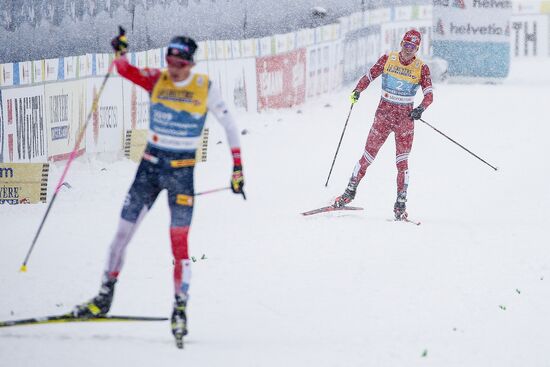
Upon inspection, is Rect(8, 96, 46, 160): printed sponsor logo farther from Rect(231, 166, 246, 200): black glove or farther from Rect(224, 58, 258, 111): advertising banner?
Rect(231, 166, 246, 200): black glove

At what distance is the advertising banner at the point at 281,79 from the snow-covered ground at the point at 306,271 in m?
4.24

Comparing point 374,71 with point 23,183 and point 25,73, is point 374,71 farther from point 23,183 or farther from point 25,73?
point 25,73

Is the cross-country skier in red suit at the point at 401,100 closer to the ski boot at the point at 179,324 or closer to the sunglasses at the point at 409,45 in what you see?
→ the sunglasses at the point at 409,45

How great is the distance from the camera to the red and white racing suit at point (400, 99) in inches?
464

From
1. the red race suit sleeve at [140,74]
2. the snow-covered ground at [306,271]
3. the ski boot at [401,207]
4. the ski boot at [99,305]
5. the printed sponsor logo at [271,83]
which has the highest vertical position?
the red race suit sleeve at [140,74]

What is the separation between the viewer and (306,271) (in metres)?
9.45

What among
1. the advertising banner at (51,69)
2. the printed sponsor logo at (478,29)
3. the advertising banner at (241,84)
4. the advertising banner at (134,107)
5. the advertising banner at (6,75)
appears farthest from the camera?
the printed sponsor logo at (478,29)

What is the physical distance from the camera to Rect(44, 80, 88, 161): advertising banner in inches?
566

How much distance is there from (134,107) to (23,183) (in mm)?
4507

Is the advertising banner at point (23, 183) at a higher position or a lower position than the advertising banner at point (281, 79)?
lower

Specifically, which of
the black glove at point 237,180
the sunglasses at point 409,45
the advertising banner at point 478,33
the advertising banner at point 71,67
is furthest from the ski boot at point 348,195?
the advertising banner at point 478,33

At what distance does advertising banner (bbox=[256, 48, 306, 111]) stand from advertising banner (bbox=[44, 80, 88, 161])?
20.5ft

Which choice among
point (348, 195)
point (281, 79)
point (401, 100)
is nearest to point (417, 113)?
point (401, 100)

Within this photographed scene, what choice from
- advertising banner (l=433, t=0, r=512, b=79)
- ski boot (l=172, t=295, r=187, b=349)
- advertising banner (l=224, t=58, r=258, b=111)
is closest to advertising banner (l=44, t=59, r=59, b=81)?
advertising banner (l=224, t=58, r=258, b=111)
